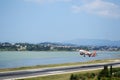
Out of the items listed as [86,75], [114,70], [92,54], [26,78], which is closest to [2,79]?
[26,78]

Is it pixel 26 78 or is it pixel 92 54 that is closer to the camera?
pixel 26 78

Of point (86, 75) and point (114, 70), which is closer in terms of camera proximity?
point (86, 75)

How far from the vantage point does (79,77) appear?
3612cm

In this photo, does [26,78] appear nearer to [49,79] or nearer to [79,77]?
[49,79]

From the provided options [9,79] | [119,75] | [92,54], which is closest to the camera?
[9,79]

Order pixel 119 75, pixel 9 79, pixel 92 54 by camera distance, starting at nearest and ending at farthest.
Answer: pixel 9 79 < pixel 119 75 < pixel 92 54

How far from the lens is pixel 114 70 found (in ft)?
152

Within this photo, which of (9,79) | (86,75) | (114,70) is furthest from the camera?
(114,70)

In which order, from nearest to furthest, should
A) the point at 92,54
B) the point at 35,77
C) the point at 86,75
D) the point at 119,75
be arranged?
the point at 35,77
the point at 86,75
the point at 119,75
the point at 92,54

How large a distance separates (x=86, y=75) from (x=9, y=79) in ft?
36.6

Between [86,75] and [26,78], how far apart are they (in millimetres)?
8835

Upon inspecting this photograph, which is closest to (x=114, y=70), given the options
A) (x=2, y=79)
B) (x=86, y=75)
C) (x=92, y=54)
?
(x=86, y=75)

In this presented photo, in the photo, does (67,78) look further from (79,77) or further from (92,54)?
(92,54)

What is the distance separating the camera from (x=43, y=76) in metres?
36.8
